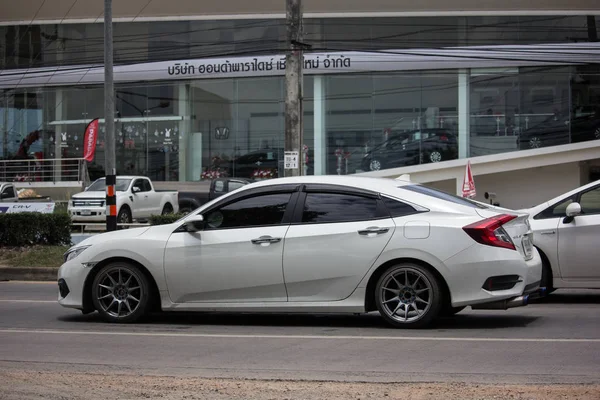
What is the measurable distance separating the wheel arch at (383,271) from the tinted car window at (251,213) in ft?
4.08

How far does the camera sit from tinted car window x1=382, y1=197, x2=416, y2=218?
9078 mm

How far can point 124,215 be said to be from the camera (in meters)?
27.5

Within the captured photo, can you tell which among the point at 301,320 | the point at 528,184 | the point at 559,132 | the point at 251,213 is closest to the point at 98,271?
the point at 251,213

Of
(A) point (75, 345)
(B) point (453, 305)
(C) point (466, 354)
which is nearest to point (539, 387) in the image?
(C) point (466, 354)

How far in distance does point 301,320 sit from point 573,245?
380 cm

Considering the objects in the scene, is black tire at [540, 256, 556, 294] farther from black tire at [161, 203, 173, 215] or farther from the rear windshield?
black tire at [161, 203, 173, 215]

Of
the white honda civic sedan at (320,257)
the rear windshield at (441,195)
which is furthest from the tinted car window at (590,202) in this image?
the rear windshield at (441,195)

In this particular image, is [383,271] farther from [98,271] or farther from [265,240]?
[98,271]

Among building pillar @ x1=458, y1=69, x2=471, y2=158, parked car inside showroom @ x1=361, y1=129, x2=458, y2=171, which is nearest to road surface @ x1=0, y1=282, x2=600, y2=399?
building pillar @ x1=458, y1=69, x2=471, y2=158

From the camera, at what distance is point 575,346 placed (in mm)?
8031

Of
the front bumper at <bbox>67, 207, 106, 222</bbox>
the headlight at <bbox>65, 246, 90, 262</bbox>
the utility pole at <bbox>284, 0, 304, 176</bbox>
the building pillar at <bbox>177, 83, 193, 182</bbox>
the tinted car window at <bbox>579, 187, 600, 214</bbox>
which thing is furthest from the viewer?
the building pillar at <bbox>177, 83, 193, 182</bbox>

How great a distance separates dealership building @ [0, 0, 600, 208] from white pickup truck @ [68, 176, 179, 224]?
32.4ft

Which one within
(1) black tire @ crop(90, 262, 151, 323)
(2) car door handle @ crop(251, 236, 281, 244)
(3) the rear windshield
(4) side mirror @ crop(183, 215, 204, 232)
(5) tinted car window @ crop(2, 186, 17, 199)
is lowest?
(1) black tire @ crop(90, 262, 151, 323)

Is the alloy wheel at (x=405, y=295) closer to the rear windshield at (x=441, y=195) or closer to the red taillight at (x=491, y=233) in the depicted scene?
the red taillight at (x=491, y=233)
